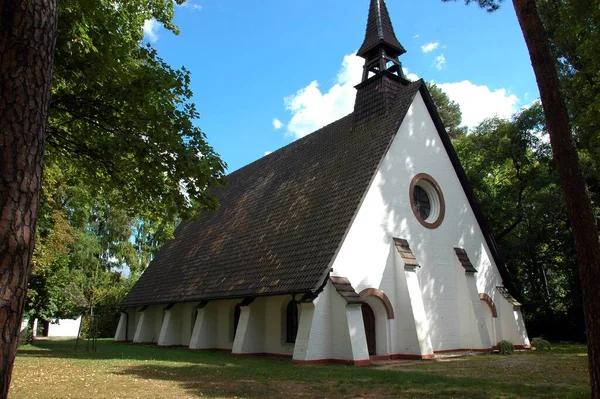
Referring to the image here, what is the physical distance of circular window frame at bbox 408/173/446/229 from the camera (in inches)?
725

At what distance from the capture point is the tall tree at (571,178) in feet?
22.6

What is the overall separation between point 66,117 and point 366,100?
14008 millimetres

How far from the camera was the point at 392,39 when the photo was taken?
73.0ft

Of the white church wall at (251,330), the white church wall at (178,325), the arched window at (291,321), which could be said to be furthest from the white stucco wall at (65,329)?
the arched window at (291,321)

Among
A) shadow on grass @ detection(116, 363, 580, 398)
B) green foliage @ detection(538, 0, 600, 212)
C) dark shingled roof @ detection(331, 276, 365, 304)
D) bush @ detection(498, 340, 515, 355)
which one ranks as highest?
green foliage @ detection(538, 0, 600, 212)

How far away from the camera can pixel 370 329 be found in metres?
16.5

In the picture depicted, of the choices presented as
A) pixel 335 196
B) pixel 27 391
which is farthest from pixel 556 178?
pixel 27 391

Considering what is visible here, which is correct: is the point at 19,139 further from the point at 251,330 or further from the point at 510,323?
the point at 510,323

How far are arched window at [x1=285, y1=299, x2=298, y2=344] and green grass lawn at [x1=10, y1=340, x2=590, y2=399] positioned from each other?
3490 millimetres

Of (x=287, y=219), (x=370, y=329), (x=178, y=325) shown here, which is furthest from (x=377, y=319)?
(x=178, y=325)

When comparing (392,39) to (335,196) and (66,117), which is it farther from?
(66,117)

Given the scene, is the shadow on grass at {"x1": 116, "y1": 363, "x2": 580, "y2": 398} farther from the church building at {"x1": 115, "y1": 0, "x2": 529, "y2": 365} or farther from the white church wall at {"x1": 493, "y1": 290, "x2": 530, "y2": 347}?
the white church wall at {"x1": 493, "y1": 290, "x2": 530, "y2": 347}

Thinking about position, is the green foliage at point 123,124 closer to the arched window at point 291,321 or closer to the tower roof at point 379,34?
the arched window at point 291,321

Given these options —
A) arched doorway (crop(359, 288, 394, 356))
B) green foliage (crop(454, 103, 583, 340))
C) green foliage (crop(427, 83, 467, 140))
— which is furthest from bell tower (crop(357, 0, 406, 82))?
green foliage (crop(427, 83, 467, 140))
